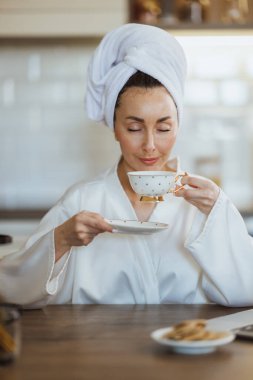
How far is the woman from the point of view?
82.7 inches

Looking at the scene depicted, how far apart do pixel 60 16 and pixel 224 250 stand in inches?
76.0

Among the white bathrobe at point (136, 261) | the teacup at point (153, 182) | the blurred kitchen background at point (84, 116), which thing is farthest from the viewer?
the blurred kitchen background at point (84, 116)

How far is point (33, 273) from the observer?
2107mm

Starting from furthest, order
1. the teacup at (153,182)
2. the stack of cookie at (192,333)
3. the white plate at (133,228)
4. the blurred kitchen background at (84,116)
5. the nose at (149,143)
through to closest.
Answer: the blurred kitchen background at (84,116) → the nose at (149,143) → the teacup at (153,182) → the white plate at (133,228) → the stack of cookie at (192,333)

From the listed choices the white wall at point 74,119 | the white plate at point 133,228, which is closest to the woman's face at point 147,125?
the white plate at point 133,228

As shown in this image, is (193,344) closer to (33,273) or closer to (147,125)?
(33,273)

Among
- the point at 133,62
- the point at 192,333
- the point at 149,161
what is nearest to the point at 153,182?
the point at 149,161

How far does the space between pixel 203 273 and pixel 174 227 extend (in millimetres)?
180

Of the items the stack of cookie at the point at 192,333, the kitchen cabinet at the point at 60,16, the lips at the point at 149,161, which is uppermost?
the kitchen cabinet at the point at 60,16

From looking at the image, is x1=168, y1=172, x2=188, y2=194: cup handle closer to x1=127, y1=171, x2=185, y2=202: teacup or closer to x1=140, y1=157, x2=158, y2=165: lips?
x1=127, y1=171, x2=185, y2=202: teacup

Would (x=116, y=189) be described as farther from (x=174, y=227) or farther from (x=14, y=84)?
(x=14, y=84)

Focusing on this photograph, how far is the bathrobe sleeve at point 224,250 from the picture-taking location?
211cm

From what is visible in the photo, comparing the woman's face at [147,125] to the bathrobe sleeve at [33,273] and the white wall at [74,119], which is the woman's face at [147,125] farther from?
the white wall at [74,119]

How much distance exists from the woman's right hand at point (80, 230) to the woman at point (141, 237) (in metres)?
0.02
